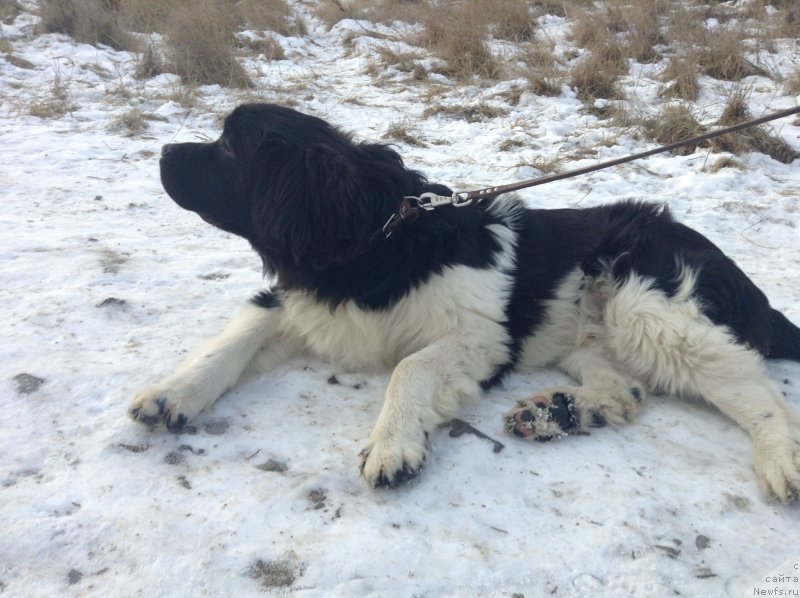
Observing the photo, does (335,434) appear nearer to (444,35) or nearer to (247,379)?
(247,379)

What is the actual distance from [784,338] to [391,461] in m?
2.27

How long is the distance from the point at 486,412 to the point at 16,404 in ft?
6.72

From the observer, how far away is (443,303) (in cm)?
301

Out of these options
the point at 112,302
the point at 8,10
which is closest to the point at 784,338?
the point at 112,302

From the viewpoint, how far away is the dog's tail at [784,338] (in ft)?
10.5

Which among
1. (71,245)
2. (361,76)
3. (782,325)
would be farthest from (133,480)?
(361,76)

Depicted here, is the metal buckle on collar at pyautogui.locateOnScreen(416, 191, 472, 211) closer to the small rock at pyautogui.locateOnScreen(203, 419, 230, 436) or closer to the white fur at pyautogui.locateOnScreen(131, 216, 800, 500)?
the white fur at pyautogui.locateOnScreen(131, 216, 800, 500)

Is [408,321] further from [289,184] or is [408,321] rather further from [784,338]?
[784,338]

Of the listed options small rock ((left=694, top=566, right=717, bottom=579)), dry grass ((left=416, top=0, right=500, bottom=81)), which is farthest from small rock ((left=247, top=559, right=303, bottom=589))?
dry grass ((left=416, top=0, right=500, bottom=81))

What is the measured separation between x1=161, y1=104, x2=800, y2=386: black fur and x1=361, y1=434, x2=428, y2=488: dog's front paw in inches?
31.6

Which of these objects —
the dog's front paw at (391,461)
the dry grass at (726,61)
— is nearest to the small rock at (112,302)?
the dog's front paw at (391,461)

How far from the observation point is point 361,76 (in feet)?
32.3

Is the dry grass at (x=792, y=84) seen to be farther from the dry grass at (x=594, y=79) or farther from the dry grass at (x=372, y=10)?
the dry grass at (x=372, y=10)

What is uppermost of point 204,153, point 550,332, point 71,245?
point 204,153
